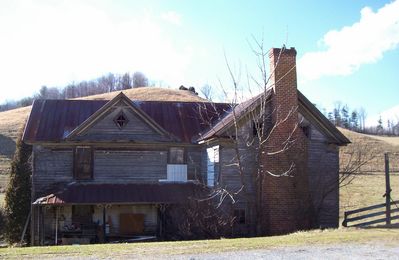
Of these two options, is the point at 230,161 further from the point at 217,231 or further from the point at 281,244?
the point at 281,244

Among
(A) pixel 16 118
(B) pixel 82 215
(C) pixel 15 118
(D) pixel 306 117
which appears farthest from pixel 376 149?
(C) pixel 15 118

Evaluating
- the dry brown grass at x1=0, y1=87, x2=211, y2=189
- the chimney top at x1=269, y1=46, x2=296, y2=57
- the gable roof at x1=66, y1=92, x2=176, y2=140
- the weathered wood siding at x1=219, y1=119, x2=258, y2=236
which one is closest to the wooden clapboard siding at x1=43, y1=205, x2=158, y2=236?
the gable roof at x1=66, y1=92, x2=176, y2=140

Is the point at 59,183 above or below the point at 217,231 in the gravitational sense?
above

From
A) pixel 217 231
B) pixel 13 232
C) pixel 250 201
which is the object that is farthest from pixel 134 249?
pixel 13 232

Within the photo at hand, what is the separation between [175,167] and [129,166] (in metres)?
2.40

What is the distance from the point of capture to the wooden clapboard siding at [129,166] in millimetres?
24531

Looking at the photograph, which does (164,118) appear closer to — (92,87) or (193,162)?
(193,162)

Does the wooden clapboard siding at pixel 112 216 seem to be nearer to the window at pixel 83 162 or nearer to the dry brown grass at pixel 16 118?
the window at pixel 83 162

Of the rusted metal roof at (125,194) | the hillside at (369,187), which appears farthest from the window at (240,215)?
the hillside at (369,187)

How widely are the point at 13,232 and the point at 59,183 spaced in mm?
4248

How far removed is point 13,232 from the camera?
1005 inches

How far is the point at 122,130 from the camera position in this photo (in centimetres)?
2492

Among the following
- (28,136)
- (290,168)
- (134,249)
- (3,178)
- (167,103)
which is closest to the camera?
(134,249)

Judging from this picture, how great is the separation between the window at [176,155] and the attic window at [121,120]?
9.19 feet
